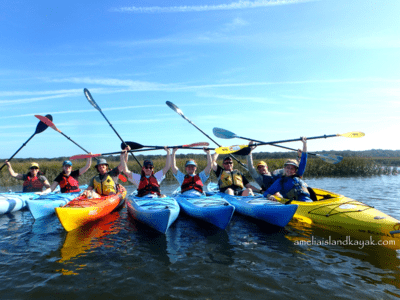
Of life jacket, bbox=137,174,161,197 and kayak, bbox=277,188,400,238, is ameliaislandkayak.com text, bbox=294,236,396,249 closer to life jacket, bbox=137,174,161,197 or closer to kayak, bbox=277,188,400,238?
kayak, bbox=277,188,400,238

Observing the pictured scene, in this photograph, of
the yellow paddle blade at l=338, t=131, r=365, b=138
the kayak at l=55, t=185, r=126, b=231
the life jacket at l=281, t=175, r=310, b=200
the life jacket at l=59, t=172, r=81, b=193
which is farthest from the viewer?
the life jacket at l=59, t=172, r=81, b=193

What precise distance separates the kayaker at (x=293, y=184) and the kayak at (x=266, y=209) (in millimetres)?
397

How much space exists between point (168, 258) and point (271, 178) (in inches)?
164

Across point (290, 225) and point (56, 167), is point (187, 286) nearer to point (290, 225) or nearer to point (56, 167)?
point (290, 225)

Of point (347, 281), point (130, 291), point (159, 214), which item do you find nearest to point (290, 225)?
point (347, 281)

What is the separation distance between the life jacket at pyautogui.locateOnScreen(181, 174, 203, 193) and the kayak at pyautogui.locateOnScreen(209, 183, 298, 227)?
3.22 feet

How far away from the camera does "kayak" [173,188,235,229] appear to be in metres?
5.15

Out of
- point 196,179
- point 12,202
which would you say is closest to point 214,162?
point 196,179

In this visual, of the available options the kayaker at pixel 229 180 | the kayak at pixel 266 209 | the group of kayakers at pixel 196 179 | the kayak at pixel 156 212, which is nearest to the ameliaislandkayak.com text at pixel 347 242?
the kayak at pixel 266 209

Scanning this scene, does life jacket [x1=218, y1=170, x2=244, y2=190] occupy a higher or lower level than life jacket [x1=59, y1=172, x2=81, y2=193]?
higher

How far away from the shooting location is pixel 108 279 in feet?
11.5

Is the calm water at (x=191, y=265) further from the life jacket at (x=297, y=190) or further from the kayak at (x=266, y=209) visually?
the life jacket at (x=297, y=190)

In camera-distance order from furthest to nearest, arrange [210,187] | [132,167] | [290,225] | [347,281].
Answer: [132,167], [210,187], [290,225], [347,281]

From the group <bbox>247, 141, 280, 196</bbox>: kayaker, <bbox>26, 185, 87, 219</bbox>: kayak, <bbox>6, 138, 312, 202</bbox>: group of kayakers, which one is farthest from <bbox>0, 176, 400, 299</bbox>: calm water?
<bbox>247, 141, 280, 196</bbox>: kayaker
